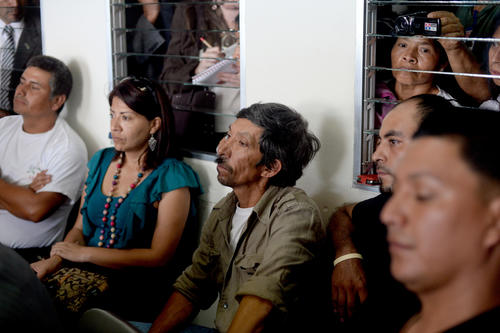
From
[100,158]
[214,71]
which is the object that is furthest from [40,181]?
[214,71]

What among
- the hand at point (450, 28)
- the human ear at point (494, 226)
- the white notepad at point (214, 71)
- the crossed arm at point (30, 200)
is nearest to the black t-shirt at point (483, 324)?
the human ear at point (494, 226)

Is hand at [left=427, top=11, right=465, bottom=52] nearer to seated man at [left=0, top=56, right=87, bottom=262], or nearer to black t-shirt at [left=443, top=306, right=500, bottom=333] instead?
black t-shirt at [left=443, top=306, right=500, bottom=333]

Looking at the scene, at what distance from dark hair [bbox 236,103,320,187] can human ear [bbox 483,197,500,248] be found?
1121 mm

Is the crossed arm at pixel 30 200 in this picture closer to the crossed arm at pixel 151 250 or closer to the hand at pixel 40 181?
the hand at pixel 40 181

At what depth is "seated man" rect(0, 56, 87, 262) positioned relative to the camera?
269 cm

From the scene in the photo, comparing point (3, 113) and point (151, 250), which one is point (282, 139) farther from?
point (3, 113)

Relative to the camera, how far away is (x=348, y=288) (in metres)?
1.67

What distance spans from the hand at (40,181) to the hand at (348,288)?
156 centimetres

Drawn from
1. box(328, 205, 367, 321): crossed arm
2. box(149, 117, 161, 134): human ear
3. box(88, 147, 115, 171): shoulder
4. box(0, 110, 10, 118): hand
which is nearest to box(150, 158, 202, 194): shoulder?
box(149, 117, 161, 134): human ear

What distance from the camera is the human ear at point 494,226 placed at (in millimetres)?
889

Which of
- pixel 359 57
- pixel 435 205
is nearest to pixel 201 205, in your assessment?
pixel 359 57

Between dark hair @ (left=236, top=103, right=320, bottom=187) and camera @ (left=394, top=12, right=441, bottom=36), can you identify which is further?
dark hair @ (left=236, top=103, right=320, bottom=187)

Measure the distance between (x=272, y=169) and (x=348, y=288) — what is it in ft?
1.67

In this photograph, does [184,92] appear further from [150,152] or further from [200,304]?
[200,304]
